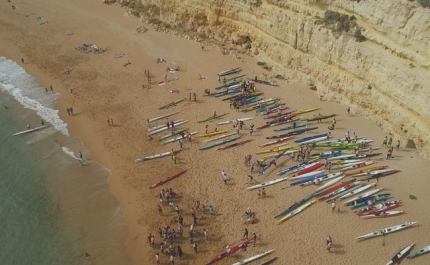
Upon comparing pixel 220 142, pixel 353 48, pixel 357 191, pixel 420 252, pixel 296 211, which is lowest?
pixel 220 142

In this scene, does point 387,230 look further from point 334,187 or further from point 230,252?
point 230,252

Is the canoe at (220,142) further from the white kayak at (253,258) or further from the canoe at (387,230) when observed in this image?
the canoe at (387,230)

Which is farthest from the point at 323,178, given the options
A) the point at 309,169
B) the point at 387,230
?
the point at 387,230

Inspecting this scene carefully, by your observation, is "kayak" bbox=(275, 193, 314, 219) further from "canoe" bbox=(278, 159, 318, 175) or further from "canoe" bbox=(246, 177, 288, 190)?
"canoe" bbox=(278, 159, 318, 175)

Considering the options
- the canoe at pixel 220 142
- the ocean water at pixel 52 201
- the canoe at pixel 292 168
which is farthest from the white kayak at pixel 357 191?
the ocean water at pixel 52 201

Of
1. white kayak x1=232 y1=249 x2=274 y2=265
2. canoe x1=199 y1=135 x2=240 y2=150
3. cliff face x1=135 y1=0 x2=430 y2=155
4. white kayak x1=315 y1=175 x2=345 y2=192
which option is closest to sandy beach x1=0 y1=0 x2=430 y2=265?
white kayak x1=232 y1=249 x2=274 y2=265

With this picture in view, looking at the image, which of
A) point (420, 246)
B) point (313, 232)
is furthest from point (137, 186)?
point (420, 246)
